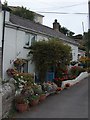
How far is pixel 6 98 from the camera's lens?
38.3 feet

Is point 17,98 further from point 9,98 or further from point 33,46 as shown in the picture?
point 33,46

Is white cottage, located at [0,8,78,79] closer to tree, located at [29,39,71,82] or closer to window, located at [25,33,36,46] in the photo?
window, located at [25,33,36,46]

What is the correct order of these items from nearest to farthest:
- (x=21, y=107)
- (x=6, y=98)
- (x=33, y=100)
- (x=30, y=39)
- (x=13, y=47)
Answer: (x=6, y=98)
(x=21, y=107)
(x=33, y=100)
(x=13, y=47)
(x=30, y=39)

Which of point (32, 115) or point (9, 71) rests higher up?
point (9, 71)

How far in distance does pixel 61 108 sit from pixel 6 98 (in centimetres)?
306

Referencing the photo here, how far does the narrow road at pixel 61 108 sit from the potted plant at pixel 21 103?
0.81 ft

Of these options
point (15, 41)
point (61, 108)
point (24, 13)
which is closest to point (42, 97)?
point (61, 108)

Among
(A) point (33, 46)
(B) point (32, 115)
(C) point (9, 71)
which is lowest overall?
(B) point (32, 115)

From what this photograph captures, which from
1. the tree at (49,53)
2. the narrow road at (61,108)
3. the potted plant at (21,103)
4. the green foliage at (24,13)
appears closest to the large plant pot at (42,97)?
the narrow road at (61,108)

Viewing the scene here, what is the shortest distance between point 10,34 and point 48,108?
7987mm

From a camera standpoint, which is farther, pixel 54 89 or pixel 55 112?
pixel 54 89

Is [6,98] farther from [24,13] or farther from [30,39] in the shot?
[24,13]

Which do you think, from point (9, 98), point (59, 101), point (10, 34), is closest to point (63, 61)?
point (10, 34)

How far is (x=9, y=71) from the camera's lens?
766 inches
